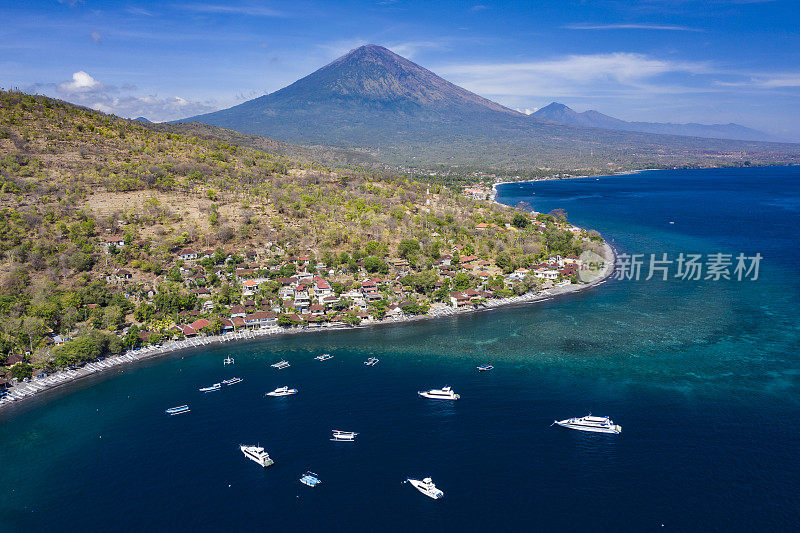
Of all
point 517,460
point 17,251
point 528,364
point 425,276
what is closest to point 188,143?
point 17,251

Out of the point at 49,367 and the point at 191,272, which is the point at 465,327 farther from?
the point at 49,367

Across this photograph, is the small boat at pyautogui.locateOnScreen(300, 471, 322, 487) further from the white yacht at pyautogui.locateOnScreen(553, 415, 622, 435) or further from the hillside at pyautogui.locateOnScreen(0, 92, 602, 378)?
the hillside at pyautogui.locateOnScreen(0, 92, 602, 378)

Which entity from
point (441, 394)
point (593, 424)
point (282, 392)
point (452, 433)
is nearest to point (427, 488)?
point (452, 433)

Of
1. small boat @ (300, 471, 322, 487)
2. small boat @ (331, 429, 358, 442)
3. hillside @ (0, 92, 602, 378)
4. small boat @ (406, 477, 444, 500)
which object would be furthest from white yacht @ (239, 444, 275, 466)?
hillside @ (0, 92, 602, 378)

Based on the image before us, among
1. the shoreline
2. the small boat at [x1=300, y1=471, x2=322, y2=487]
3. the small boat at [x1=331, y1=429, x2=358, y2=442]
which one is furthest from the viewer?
the shoreline

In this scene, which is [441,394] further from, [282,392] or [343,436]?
[282,392]

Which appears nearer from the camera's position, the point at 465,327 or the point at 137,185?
the point at 465,327

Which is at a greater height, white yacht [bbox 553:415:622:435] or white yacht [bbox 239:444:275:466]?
white yacht [bbox 553:415:622:435]
